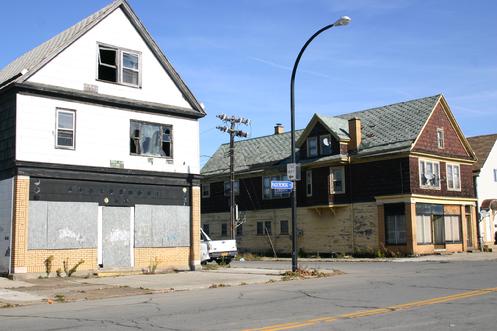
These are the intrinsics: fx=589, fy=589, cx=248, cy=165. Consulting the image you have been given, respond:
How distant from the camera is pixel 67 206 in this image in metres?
21.2

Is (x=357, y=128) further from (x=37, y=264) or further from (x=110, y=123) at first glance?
(x=37, y=264)

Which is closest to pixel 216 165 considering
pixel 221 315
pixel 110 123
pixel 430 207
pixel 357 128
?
pixel 357 128

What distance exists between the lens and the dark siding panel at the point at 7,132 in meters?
20.3

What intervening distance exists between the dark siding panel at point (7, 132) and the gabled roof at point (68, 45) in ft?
2.08

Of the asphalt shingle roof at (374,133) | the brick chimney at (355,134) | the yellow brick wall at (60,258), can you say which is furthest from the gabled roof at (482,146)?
the yellow brick wall at (60,258)

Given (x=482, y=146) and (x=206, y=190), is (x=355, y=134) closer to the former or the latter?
(x=482, y=146)

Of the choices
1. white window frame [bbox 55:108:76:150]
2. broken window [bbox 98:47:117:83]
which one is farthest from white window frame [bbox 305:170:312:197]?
white window frame [bbox 55:108:76:150]

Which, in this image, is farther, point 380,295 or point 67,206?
point 67,206

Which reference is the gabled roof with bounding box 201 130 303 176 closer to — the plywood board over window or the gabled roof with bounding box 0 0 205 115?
the gabled roof with bounding box 0 0 205 115

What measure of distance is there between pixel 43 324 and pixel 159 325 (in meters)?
2.26

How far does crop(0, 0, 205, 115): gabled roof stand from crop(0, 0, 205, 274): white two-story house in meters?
0.04

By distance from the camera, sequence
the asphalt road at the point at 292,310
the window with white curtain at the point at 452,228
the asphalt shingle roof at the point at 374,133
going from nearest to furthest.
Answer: the asphalt road at the point at 292,310 → the asphalt shingle roof at the point at 374,133 → the window with white curtain at the point at 452,228

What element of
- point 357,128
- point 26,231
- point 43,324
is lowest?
point 43,324

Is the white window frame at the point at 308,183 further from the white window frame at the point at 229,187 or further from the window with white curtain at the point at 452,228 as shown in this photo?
the window with white curtain at the point at 452,228
